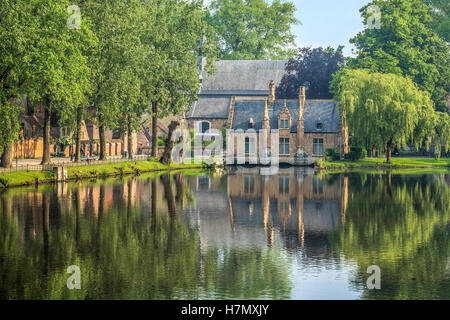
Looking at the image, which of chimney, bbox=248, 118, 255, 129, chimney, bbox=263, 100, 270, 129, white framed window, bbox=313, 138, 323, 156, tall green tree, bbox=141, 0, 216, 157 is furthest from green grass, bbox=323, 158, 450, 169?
tall green tree, bbox=141, 0, 216, 157

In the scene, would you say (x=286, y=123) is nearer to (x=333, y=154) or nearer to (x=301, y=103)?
(x=301, y=103)

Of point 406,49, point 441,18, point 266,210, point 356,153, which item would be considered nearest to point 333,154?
point 356,153

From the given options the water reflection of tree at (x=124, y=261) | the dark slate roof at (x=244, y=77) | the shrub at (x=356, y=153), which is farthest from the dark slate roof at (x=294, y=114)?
the water reflection of tree at (x=124, y=261)

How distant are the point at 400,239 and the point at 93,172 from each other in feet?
122

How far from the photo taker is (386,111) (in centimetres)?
8156

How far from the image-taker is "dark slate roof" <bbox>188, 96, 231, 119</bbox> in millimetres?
106812

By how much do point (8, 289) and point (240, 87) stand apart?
105 meters

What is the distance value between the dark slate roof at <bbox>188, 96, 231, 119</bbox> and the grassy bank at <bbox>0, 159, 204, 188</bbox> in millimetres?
25601

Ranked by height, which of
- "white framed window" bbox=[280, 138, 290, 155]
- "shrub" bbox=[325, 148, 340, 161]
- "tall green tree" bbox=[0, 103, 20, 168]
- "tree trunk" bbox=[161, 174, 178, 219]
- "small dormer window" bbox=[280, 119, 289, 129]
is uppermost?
"small dormer window" bbox=[280, 119, 289, 129]

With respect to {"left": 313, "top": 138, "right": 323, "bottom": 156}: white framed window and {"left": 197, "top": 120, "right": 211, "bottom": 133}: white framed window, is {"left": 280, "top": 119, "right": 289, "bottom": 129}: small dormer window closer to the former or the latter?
{"left": 313, "top": 138, "right": 323, "bottom": 156}: white framed window

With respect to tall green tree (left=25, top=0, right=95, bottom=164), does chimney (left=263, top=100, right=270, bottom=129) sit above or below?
below

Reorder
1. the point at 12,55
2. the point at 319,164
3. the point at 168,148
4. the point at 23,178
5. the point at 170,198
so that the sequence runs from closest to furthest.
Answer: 1. the point at 170,198
2. the point at 12,55
3. the point at 23,178
4. the point at 168,148
5. the point at 319,164

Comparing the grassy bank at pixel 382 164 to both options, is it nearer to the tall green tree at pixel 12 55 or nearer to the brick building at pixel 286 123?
the brick building at pixel 286 123
